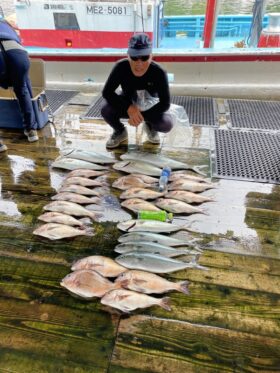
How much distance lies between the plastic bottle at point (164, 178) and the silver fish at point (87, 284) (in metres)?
1.16

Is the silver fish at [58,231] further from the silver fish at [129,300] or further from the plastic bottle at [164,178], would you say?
the plastic bottle at [164,178]

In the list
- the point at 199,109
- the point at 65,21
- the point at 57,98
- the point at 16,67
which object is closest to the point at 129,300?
the point at 16,67

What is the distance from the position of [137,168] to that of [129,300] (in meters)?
1.58

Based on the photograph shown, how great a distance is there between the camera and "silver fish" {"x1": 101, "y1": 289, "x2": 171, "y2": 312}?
1.75m

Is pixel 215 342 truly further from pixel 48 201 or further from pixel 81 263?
pixel 48 201

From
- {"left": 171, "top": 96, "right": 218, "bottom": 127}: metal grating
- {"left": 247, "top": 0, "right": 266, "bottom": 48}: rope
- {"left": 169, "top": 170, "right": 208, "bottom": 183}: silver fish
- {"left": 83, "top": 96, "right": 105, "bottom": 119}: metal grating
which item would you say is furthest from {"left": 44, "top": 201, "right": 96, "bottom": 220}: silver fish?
{"left": 247, "top": 0, "right": 266, "bottom": 48}: rope

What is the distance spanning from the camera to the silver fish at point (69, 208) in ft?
8.26

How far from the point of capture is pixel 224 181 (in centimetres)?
295

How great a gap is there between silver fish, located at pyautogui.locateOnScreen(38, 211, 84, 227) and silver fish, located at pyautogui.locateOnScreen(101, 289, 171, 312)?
77cm

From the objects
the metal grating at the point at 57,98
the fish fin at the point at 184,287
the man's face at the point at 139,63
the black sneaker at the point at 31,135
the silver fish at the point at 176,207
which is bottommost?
the fish fin at the point at 184,287

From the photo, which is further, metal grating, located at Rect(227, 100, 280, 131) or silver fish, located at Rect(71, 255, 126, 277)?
metal grating, located at Rect(227, 100, 280, 131)

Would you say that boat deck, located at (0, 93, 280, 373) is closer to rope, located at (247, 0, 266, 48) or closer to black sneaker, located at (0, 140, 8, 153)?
black sneaker, located at (0, 140, 8, 153)

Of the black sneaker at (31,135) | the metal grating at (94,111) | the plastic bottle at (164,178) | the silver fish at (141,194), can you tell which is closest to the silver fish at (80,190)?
the silver fish at (141,194)

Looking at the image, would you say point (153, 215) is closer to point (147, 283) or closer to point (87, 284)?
point (147, 283)
